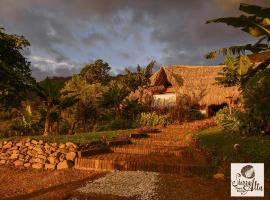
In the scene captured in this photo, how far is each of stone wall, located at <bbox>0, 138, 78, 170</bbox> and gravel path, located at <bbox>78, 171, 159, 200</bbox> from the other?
2330mm

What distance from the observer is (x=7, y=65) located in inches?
733

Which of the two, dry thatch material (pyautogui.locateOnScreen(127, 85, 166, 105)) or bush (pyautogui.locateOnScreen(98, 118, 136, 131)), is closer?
bush (pyautogui.locateOnScreen(98, 118, 136, 131))

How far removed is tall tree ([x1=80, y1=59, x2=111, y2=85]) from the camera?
153 feet

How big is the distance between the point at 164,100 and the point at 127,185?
886 inches

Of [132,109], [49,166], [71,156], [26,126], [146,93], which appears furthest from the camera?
[146,93]

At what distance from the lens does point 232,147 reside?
45.4ft

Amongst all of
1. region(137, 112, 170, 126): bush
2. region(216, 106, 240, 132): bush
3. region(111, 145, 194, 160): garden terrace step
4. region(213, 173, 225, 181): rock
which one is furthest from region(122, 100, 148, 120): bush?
region(213, 173, 225, 181): rock

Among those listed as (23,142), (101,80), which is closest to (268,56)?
(23,142)

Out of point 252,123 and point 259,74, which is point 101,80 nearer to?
point 252,123

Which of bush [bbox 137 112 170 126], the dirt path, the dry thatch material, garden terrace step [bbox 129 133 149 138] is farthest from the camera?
the dry thatch material

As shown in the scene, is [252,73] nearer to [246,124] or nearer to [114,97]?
[246,124]

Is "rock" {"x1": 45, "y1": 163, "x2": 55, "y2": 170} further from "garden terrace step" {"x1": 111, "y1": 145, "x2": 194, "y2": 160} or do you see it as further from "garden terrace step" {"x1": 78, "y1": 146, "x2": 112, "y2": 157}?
"garden terrace step" {"x1": 111, "y1": 145, "x2": 194, "y2": 160}

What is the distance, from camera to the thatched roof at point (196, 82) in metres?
31.0

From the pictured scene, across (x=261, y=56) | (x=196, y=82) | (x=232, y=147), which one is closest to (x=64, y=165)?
(x=232, y=147)
